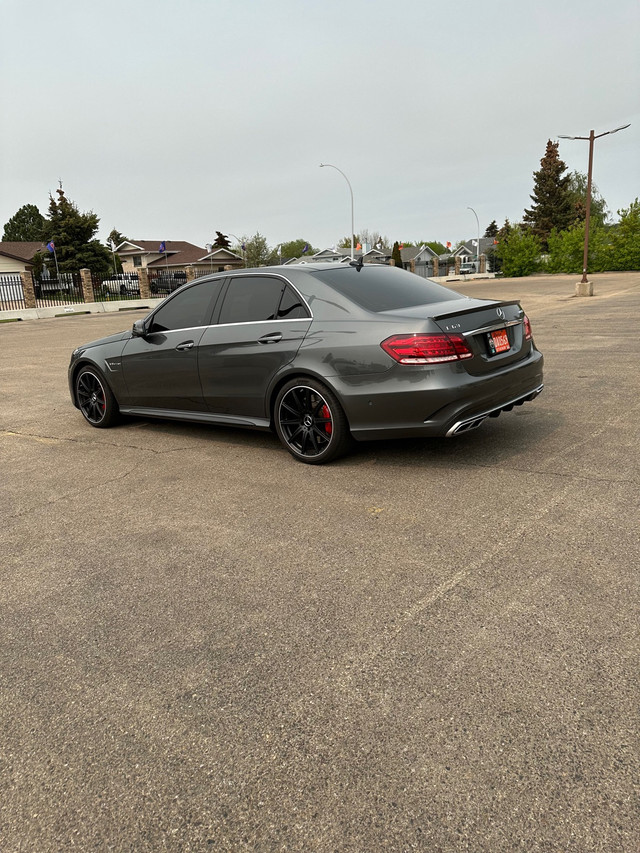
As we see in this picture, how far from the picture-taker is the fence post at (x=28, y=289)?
117ft

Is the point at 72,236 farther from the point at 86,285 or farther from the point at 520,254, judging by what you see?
the point at 520,254

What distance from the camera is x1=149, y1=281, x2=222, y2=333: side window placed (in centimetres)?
634

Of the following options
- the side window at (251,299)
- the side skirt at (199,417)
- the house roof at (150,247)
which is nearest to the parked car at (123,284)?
the side skirt at (199,417)

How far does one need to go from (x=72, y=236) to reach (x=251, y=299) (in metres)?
57.1

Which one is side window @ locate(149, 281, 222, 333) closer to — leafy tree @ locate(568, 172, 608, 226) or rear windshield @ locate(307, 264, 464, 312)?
rear windshield @ locate(307, 264, 464, 312)

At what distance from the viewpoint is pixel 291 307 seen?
18.5ft

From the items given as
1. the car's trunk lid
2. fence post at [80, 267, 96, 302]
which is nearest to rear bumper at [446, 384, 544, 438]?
the car's trunk lid

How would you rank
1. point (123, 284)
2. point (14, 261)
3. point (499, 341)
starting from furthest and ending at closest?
point (14, 261) < point (123, 284) < point (499, 341)

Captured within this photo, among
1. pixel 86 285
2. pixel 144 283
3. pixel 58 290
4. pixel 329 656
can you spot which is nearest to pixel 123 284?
pixel 144 283

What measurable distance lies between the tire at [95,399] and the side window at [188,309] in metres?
0.96

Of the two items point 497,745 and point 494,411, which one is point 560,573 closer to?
point 497,745

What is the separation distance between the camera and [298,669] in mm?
2738

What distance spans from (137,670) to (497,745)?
146cm

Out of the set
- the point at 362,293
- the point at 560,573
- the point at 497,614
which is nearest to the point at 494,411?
the point at 362,293
